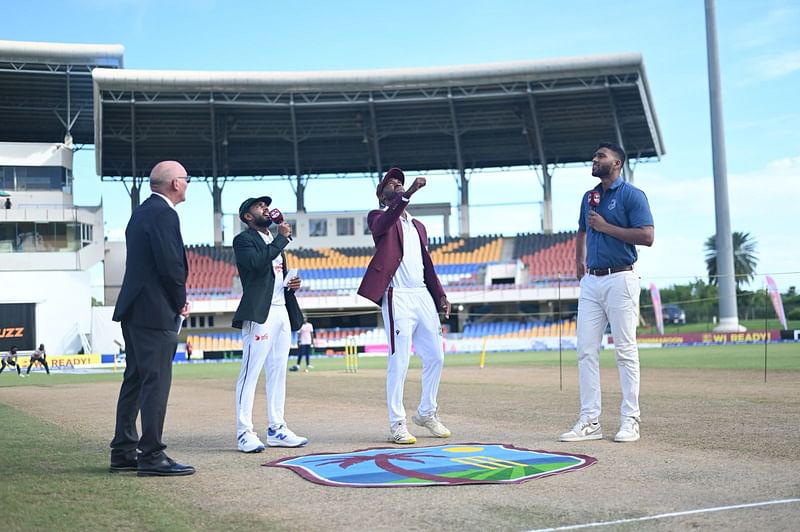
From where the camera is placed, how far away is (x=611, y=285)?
8000 mm

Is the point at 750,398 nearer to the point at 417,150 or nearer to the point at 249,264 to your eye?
the point at 249,264

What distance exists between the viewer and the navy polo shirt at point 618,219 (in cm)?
798

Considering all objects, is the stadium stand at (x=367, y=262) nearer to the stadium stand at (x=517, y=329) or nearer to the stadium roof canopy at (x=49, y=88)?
the stadium stand at (x=517, y=329)

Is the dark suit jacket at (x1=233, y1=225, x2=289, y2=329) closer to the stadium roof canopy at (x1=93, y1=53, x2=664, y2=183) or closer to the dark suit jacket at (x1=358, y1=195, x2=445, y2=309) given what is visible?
the dark suit jacket at (x1=358, y1=195, x2=445, y2=309)

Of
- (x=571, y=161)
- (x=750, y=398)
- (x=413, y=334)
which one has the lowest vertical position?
(x=750, y=398)

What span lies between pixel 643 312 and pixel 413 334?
166 feet

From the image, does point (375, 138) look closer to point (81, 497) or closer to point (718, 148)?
point (718, 148)

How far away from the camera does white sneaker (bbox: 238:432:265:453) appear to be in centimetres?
757

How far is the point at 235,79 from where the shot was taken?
51.7 meters

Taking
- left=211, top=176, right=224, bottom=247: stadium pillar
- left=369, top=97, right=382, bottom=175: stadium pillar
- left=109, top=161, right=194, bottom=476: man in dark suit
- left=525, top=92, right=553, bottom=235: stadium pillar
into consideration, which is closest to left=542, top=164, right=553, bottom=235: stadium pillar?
left=525, top=92, right=553, bottom=235: stadium pillar

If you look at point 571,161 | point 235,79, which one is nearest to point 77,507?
point 235,79

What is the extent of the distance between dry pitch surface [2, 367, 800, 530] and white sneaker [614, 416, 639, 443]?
129 millimetres

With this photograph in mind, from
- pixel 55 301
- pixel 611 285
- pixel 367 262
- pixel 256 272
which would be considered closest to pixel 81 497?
pixel 256 272

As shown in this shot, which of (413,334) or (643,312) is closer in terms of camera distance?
(413,334)
